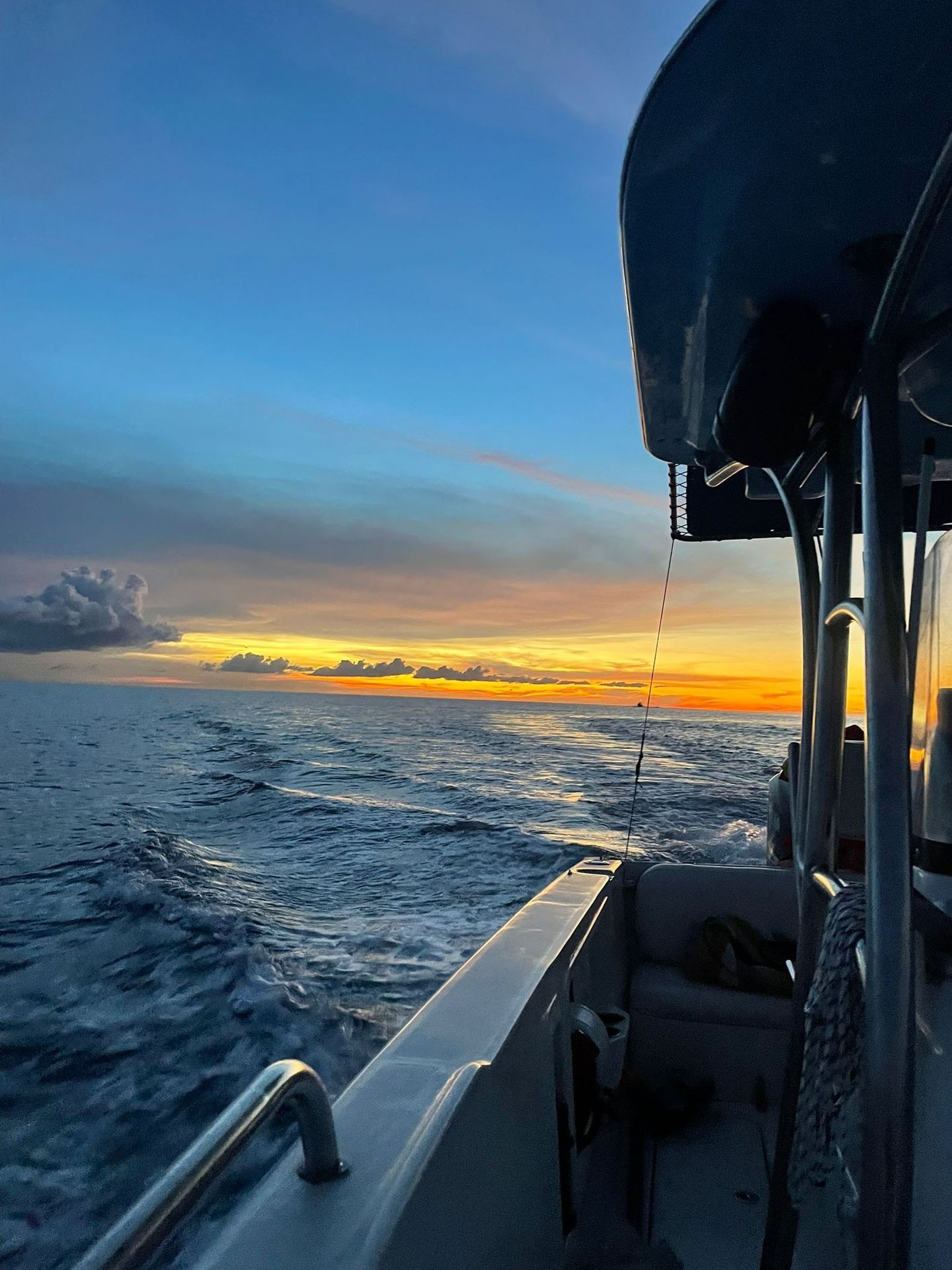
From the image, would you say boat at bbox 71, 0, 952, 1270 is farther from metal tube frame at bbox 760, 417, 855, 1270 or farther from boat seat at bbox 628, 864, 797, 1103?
boat seat at bbox 628, 864, 797, 1103

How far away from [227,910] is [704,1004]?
4491mm

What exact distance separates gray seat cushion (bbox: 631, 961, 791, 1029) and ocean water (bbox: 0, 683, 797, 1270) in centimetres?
158

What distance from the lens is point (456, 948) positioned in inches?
196

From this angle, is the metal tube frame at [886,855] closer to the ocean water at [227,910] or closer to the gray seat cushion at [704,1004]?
the gray seat cushion at [704,1004]

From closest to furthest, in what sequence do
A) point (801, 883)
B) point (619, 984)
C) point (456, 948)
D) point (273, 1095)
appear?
point (273, 1095) < point (801, 883) < point (619, 984) < point (456, 948)

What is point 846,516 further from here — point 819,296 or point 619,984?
point 619,984

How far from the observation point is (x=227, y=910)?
5750 millimetres

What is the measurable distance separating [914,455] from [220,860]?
7.67 m

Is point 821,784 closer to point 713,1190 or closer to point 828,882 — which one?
point 828,882

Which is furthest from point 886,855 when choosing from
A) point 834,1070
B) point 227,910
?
point 227,910


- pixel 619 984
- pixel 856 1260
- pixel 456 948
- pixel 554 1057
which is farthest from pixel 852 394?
pixel 456 948

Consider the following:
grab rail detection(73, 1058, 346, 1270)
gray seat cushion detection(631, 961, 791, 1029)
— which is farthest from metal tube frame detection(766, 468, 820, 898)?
gray seat cushion detection(631, 961, 791, 1029)

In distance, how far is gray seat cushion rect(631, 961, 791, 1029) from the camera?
2.12 m

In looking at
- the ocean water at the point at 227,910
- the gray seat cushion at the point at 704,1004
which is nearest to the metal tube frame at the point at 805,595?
the gray seat cushion at the point at 704,1004
